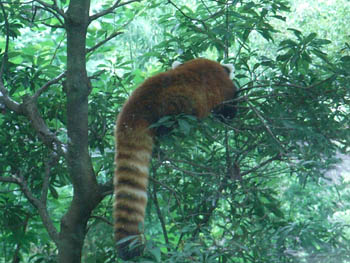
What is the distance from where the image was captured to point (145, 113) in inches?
88.0

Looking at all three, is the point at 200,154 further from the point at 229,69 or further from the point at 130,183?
the point at 229,69

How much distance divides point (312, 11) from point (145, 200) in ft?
9.16

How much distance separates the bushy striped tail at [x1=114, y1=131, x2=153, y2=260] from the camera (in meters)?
1.86

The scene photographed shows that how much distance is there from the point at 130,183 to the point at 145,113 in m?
0.40

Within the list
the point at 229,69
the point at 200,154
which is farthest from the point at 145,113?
the point at 229,69

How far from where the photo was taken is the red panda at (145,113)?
6.27 ft

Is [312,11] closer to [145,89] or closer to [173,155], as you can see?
[145,89]

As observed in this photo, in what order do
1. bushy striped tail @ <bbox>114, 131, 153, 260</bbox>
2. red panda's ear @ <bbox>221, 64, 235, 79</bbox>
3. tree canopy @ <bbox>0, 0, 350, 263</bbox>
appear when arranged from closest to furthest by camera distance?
tree canopy @ <bbox>0, 0, 350, 263</bbox> < bushy striped tail @ <bbox>114, 131, 153, 260</bbox> < red panda's ear @ <bbox>221, 64, 235, 79</bbox>

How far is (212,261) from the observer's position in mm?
1454

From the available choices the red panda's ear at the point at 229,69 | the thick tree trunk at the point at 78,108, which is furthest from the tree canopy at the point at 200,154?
the red panda's ear at the point at 229,69

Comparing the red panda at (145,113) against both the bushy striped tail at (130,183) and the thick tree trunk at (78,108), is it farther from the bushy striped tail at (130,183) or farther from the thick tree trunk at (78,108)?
the thick tree trunk at (78,108)

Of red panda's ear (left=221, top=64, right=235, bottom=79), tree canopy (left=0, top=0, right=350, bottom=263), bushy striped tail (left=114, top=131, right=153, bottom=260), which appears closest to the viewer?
tree canopy (left=0, top=0, right=350, bottom=263)

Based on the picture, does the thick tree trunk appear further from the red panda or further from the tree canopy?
the red panda

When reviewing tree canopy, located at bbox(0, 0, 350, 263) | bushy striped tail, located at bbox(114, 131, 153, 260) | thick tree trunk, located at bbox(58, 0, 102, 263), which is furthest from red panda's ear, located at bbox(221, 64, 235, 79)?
thick tree trunk, located at bbox(58, 0, 102, 263)
